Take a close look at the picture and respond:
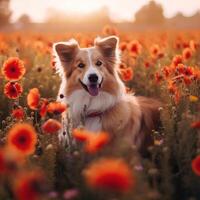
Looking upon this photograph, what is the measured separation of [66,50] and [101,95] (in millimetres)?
799

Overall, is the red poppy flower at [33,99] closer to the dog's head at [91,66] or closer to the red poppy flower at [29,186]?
the dog's head at [91,66]

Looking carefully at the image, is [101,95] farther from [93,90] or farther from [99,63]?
[99,63]

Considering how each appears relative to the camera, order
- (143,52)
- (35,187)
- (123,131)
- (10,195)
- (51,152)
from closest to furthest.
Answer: (35,187) < (10,195) < (51,152) < (123,131) < (143,52)

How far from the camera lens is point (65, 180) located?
12.9ft

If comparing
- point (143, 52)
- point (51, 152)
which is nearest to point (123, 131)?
point (51, 152)

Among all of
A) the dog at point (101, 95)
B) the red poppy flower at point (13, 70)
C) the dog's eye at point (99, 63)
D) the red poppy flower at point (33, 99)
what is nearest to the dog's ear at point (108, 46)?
the dog at point (101, 95)

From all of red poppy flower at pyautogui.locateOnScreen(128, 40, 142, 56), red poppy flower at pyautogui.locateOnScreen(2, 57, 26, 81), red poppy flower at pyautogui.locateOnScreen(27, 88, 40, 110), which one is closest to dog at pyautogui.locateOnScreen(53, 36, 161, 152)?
red poppy flower at pyautogui.locateOnScreen(2, 57, 26, 81)

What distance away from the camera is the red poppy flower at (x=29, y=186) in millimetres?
2150

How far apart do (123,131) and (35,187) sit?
365cm

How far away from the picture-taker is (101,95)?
19.8 feet

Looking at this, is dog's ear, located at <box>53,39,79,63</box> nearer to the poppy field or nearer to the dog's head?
the dog's head

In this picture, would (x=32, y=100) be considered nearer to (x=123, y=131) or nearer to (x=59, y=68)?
(x=123, y=131)

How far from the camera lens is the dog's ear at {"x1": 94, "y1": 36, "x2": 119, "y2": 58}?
639 cm

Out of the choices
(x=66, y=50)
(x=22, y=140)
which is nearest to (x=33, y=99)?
(x=22, y=140)
